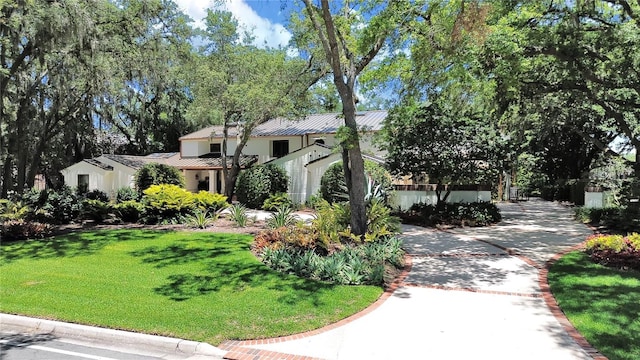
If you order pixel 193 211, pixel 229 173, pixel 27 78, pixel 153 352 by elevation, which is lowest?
pixel 153 352

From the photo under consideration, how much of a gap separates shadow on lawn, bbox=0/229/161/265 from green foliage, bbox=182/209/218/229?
1.34 m

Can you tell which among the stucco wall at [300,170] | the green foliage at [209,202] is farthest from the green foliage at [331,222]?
the stucco wall at [300,170]

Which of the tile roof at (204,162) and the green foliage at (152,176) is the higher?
the tile roof at (204,162)

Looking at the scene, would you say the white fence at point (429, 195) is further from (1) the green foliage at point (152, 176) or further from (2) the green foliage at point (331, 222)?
(1) the green foliage at point (152, 176)

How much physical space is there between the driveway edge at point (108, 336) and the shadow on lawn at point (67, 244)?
4.43 metres

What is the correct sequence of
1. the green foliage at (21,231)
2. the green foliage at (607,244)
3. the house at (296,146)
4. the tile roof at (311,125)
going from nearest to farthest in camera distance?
the green foliage at (607,244)
the green foliage at (21,231)
the house at (296,146)
the tile roof at (311,125)

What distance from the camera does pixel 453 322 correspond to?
586 centimetres

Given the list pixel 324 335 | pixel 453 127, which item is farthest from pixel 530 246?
pixel 324 335

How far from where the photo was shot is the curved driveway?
4961 mm

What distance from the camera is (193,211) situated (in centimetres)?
1591

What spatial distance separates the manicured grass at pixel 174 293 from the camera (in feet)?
18.9

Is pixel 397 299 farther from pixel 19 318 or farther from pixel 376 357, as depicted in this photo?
pixel 19 318

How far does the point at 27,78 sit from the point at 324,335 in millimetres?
20519

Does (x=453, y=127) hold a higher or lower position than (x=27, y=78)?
lower
